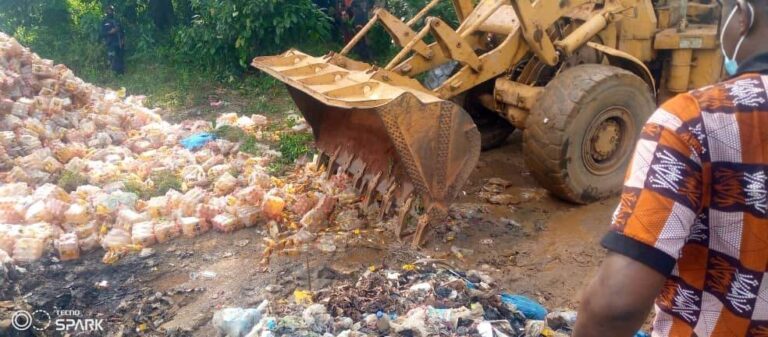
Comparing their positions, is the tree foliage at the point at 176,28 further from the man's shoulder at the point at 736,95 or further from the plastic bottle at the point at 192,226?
the man's shoulder at the point at 736,95

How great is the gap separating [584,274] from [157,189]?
4.04 meters

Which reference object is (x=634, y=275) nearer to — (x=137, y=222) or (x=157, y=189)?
(x=137, y=222)

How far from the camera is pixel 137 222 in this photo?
5.46 meters

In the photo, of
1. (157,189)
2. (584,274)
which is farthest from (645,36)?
(157,189)

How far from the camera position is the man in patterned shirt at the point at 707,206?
51.6 inches

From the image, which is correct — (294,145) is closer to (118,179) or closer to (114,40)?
(118,179)

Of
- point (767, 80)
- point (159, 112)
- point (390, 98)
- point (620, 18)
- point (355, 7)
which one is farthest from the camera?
point (355, 7)

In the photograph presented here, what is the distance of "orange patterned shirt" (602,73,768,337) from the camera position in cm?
131

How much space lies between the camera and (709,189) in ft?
4.42

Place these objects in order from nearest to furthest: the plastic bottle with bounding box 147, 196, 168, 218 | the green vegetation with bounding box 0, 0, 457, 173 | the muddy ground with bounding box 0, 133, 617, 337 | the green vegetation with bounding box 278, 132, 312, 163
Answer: the muddy ground with bounding box 0, 133, 617, 337, the plastic bottle with bounding box 147, 196, 168, 218, the green vegetation with bounding box 278, 132, 312, 163, the green vegetation with bounding box 0, 0, 457, 173

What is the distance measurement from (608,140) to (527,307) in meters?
2.26

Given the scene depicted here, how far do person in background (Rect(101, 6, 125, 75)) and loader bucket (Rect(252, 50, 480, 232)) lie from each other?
779cm

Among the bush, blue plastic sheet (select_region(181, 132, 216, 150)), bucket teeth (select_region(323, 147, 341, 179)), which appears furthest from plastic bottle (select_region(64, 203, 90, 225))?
the bush

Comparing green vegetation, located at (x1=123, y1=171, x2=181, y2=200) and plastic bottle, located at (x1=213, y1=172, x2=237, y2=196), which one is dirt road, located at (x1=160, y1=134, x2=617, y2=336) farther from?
green vegetation, located at (x1=123, y1=171, x2=181, y2=200)
